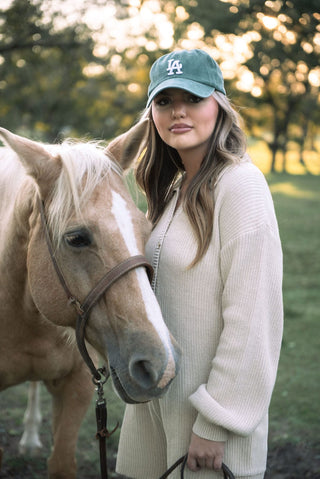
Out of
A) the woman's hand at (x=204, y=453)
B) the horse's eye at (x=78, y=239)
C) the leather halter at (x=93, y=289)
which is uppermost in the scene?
the horse's eye at (x=78, y=239)

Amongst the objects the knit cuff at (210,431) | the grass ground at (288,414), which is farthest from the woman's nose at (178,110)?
the grass ground at (288,414)

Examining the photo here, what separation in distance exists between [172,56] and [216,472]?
1.72m

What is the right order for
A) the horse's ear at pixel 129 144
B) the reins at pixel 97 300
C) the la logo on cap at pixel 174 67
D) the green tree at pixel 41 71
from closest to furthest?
the reins at pixel 97 300 → the la logo on cap at pixel 174 67 → the horse's ear at pixel 129 144 → the green tree at pixel 41 71

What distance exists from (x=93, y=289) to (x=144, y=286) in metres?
0.20

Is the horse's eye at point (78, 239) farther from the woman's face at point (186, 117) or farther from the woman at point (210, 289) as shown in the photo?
the woman's face at point (186, 117)

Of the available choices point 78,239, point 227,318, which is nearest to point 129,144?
point 78,239

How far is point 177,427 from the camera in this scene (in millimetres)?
2010

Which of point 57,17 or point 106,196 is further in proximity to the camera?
point 57,17

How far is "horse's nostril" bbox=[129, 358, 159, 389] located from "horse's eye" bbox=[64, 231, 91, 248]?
0.49 metres

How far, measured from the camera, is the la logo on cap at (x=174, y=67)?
81.4 inches

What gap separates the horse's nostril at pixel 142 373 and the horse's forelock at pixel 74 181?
587mm

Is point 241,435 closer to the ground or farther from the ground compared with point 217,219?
closer to the ground

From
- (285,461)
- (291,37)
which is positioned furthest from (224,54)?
(285,461)

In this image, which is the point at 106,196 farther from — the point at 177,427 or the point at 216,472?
the point at 216,472
